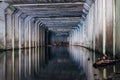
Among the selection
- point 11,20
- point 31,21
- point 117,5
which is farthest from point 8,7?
point 117,5

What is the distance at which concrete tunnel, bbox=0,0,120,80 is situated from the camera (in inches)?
260

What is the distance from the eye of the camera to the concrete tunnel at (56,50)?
6.61 metres

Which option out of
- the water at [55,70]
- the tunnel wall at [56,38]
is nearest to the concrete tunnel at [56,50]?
the water at [55,70]

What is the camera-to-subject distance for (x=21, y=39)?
86.1 ft

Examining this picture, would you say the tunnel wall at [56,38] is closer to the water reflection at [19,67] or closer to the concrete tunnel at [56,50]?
the concrete tunnel at [56,50]

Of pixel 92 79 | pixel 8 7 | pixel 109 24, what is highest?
pixel 8 7

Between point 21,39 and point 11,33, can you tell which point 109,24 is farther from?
point 21,39

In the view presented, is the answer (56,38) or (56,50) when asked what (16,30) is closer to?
(56,50)

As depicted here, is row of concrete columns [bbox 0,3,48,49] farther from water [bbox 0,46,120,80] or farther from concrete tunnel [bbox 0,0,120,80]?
water [bbox 0,46,120,80]

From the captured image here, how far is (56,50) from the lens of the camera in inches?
929

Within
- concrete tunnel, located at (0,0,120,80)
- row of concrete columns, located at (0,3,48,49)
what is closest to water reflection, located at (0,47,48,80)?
concrete tunnel, located at (0,0,120,80)

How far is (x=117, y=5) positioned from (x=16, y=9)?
14.1 m

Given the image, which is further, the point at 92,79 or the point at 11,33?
the point at 11,33

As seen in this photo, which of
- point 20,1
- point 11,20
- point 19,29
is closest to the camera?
point 20,1
